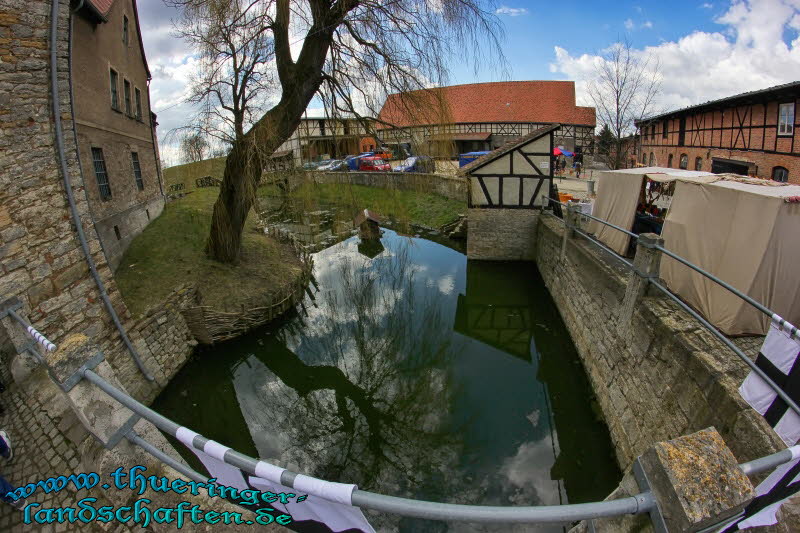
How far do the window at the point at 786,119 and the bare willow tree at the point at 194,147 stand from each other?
18.0 metres

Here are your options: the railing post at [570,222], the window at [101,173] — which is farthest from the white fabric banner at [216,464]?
the window at [101,173]

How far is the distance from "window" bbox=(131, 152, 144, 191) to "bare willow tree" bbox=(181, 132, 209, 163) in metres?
6.55

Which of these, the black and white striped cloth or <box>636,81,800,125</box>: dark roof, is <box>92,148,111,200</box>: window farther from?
<box>636,81,800,125</box>: dark roof

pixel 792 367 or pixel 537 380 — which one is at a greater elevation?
pixel 792 367

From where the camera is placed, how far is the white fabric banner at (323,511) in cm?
163

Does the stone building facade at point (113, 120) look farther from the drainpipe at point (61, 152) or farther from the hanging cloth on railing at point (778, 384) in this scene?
the hanging cloth on railing at point (778, 384)

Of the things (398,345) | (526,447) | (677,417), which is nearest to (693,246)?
(677,417)

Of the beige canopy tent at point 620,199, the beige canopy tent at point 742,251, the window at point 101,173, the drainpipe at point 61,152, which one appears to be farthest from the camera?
the window at point 101,173

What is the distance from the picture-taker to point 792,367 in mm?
2564

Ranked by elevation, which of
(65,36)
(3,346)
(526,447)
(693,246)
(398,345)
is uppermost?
(65,36)

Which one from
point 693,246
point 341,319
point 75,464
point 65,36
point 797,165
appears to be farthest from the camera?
point 797,165

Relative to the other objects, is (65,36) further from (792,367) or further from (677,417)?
(677,417)

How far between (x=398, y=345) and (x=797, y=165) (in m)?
15.0

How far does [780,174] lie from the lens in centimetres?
1376
